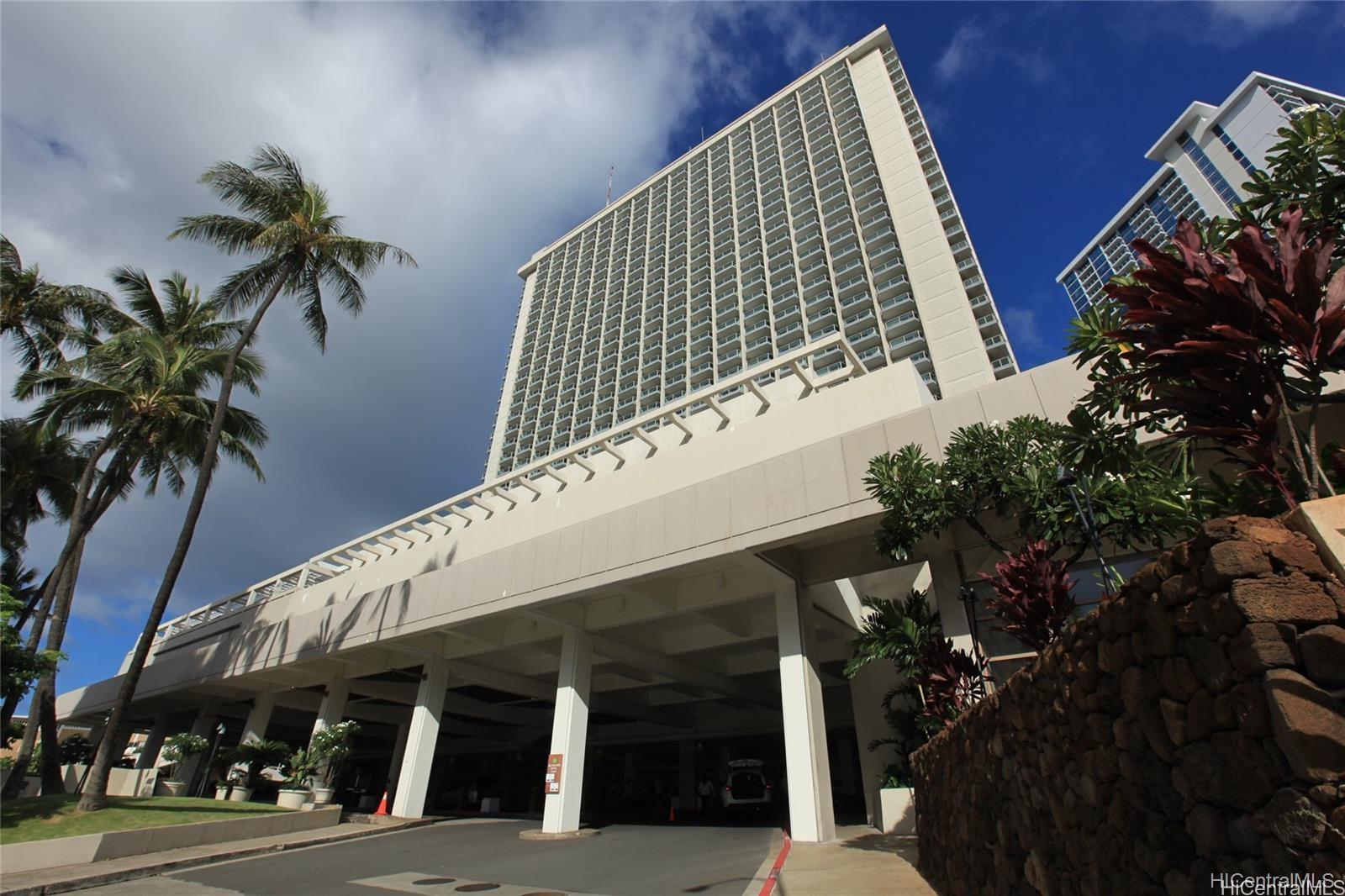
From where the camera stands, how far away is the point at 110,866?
33.9 ft

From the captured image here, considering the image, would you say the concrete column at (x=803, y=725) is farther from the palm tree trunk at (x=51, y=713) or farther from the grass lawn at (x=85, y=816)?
the palm tree trunk at (x=51, y=713)

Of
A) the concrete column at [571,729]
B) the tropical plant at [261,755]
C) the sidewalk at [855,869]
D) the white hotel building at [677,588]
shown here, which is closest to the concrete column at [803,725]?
the white hotel building at [677,588]

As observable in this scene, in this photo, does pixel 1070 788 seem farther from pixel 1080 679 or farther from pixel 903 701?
pixel 903 701

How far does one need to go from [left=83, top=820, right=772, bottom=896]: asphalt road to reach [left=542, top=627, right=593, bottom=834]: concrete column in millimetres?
990

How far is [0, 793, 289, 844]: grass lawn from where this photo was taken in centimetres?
1134

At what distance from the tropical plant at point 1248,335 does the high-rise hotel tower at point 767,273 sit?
4172 cm

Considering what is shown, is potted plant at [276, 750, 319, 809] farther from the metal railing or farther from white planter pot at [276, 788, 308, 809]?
the metal railing

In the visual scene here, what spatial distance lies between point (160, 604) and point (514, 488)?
10494mm

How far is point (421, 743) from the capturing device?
18.6 meters

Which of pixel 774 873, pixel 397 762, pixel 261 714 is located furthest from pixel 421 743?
pixel 774 873

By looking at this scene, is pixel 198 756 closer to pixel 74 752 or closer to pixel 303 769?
pixel 74 752

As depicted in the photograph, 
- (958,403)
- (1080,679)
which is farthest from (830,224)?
(1080,679)

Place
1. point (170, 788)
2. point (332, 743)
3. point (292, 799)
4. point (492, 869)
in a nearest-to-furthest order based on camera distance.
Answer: point (492, 869) → point (292, 799) → point (332, 743) → point (170, 788)

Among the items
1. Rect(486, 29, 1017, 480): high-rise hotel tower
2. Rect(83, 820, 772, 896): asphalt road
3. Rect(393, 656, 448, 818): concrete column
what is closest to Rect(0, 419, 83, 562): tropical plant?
Rect(393, 656, 448, 818): concrete column
